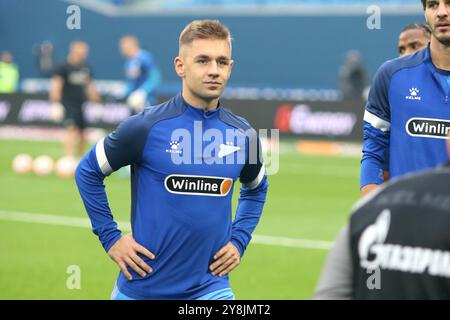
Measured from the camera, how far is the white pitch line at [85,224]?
42.5ft

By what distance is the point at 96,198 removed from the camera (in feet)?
19.7

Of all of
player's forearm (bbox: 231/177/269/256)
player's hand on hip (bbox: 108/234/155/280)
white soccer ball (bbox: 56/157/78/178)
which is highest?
player's forearm (bbox: 231/177/269/256)

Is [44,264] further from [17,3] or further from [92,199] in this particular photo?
[17,3]

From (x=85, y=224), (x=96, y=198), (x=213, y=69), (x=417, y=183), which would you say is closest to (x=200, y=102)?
(x=213, y=69)

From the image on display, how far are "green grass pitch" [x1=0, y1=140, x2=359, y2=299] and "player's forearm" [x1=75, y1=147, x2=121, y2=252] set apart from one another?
153 inches

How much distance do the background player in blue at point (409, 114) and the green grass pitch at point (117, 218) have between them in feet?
11.9

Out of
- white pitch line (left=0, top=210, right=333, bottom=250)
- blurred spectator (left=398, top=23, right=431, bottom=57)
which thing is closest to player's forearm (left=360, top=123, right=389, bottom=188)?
blurred spectator (left=398, top=23, right=431, bottom=57)

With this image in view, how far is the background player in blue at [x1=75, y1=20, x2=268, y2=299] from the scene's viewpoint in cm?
572

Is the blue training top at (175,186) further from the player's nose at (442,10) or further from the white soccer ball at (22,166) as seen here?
the white soccer ball at (22,166)

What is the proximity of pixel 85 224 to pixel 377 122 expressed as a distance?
8.82 meters

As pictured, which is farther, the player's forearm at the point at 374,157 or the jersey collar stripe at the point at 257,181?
the player's forearm at the point at 374,157

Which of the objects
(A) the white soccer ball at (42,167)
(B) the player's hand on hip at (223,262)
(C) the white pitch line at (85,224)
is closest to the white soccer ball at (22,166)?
(A) the white soccer ball at (42,167)

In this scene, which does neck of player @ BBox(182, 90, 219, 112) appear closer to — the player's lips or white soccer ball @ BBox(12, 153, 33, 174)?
the player's lips

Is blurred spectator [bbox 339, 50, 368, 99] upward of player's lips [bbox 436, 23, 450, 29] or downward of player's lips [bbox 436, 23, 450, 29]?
upward
